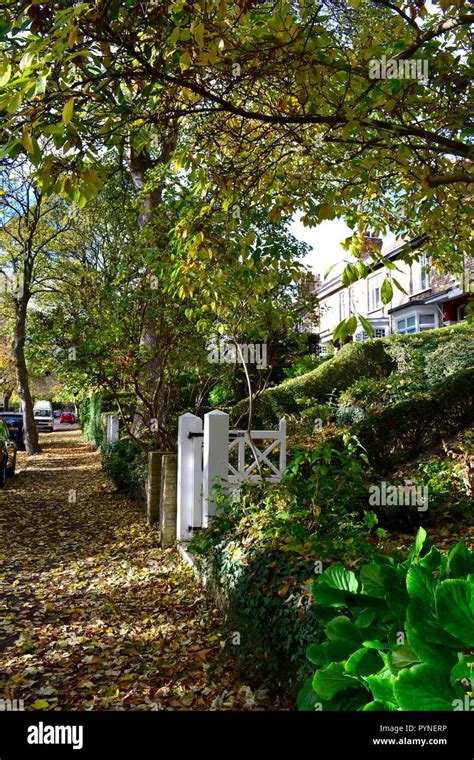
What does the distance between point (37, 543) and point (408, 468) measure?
19.8 feet

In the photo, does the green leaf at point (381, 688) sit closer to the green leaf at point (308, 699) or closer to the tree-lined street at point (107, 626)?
the green leaf at point (308, 699)

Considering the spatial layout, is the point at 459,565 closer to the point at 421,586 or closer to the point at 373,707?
the point at 421,586

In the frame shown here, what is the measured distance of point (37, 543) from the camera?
9352 mm

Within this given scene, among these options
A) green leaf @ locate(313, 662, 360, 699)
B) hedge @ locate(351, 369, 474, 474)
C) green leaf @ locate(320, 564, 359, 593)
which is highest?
hedge @ locate(351, 369, 474, 474)

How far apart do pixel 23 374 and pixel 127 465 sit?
12.7m

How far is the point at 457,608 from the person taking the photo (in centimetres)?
176

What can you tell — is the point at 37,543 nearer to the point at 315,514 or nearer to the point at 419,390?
the point at 315,514

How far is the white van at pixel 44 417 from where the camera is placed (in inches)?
1737

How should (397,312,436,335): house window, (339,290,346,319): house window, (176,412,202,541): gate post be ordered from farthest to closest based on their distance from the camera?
1. (339,290,346,319): house window
2. (397,312,436,335): house window
3. (176,412,202,541): gate post

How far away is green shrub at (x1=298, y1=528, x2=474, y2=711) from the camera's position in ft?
5.70

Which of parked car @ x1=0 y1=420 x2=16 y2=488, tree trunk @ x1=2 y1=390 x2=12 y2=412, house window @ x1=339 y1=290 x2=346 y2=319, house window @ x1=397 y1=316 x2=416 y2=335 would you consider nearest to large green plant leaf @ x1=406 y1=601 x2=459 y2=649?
parked car @ x1=0 y1=420 x2=16 y2=488

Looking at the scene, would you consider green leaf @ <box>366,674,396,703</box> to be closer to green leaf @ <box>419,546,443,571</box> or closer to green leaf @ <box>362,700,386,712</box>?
green leaf @ <box>362,700,386,712</box>

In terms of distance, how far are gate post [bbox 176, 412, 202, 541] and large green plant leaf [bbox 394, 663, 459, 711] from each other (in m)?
6.29

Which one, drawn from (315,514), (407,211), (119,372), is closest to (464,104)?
(407,211)
